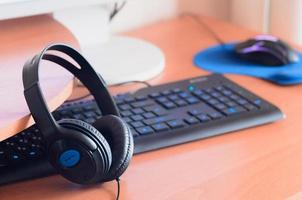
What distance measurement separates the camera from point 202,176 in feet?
2.11

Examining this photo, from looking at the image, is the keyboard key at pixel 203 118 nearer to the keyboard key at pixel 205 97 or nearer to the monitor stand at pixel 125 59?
the keyboard key at pixel 205 97

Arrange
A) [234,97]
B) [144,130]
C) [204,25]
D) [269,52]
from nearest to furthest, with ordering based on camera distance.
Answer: [144,130], [234,97], [269,52], [204,25]

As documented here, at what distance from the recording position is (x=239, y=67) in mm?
974

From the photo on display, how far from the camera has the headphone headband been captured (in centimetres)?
55

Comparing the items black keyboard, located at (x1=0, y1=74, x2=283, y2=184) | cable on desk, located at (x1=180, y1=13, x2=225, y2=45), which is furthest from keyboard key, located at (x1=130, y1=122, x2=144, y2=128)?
cable on desk, located at (x1=180, y1=13, x2=225, y2=45)

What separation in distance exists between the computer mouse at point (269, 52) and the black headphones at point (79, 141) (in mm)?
433

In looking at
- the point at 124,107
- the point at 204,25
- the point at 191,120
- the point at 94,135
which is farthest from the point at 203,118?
the point at 204,25

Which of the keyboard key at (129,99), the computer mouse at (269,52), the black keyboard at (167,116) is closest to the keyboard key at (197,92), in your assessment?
the black keyboard at (167,116)

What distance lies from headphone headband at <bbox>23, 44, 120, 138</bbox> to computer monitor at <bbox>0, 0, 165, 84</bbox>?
23cm

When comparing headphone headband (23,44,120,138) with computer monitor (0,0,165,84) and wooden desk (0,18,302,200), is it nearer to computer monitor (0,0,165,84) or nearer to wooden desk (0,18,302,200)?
wooden desk (0,18,302,200)

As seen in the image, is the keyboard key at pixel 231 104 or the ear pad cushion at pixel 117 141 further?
the keyboard key at pixel 231 104

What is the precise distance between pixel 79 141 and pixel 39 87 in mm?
72

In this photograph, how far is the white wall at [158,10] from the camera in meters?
1.21

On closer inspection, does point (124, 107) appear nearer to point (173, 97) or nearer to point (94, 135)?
point (173, 97)
